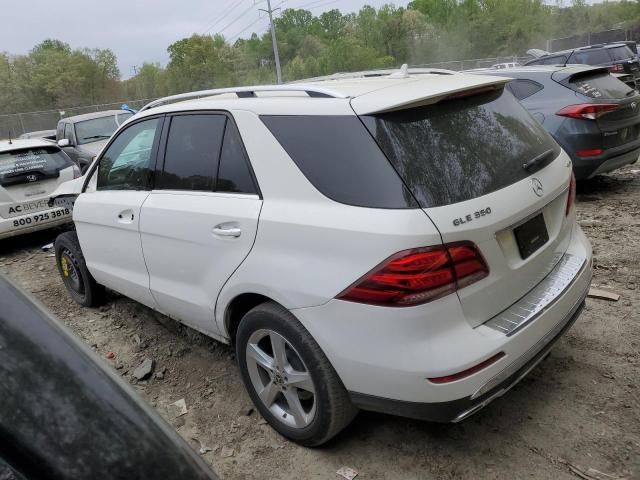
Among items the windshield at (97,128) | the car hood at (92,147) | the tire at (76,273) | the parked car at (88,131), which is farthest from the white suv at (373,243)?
the windshield at (97,128)

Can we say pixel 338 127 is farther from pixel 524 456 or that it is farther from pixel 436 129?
pixel 524 456

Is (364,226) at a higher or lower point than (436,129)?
lower

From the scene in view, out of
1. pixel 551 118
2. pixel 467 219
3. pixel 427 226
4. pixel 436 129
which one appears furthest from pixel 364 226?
pixel 551 118

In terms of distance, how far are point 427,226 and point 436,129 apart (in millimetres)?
569

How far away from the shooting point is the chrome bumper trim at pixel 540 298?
7.85 ft

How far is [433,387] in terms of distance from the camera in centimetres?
221

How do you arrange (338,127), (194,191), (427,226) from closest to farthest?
1. (427,226)
2. (338,127)
3. (194,191)

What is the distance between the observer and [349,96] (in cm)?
252

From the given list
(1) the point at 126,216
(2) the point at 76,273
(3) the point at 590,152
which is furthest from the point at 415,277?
(3) the point at 590,152

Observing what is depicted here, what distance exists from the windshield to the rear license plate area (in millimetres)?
10338

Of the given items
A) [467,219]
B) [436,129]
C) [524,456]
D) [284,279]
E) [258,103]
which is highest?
[258,103]

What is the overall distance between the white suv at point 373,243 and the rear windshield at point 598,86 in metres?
3.89

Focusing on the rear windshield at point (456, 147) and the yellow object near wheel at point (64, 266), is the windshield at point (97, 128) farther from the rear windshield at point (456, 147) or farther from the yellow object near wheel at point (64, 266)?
the rear windshield at point (456, 147)

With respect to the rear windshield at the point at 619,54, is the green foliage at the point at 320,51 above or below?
above
